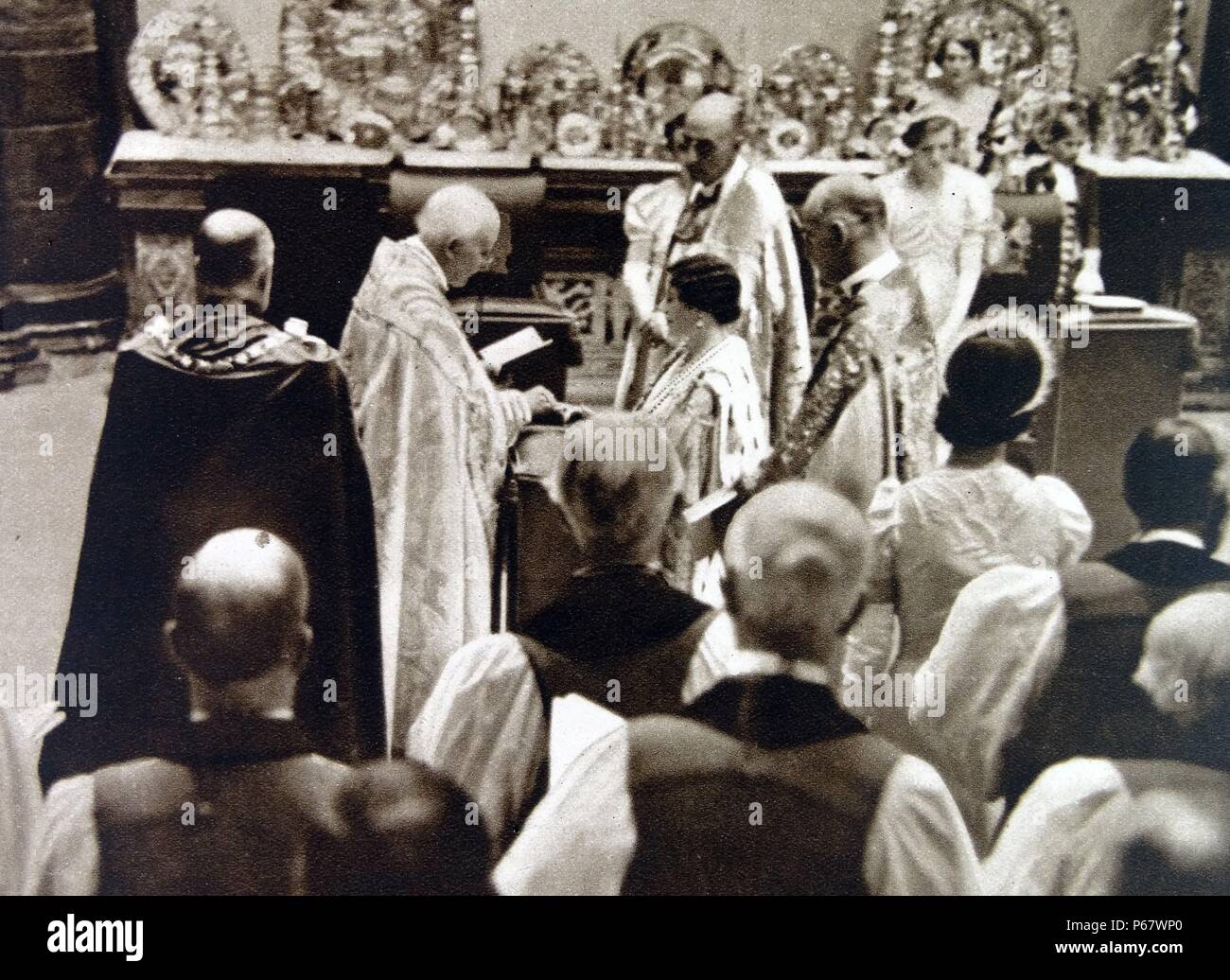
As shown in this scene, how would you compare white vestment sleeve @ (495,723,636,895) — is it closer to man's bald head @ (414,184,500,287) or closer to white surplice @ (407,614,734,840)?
white surplice @ (407,614,734,840)

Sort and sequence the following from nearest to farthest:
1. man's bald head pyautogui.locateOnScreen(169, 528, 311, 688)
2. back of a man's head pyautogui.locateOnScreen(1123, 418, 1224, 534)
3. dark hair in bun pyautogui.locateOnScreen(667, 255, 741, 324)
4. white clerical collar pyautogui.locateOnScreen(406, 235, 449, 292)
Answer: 1. man's bald head pyautogui.locateOnScreen(169, 528, 311, 688)
2. white clerical collar pyautogui.locateOnScreen(406, 235, 449, 292)
3. dark hair in bun pyautogui.locateOnScreen(667, 255, 741, 324)
4. back of a man's head pyautogui.locateOnScreen(1123, 418, 1224, 534)

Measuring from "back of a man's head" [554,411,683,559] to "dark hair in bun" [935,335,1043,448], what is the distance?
0.90 meters

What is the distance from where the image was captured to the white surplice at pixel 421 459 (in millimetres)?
4531

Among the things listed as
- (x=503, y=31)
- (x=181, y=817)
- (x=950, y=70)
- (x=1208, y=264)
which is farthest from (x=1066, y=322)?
(x=181, y=817)

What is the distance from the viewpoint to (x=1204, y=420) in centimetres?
479

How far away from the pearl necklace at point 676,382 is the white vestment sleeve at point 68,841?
2.02 meters

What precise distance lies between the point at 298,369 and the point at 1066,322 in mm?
2361

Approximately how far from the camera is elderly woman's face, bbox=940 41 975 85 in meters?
4.70

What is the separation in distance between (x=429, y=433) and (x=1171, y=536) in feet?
7.68

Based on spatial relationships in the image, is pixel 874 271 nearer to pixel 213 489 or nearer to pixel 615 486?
pixel 615 486

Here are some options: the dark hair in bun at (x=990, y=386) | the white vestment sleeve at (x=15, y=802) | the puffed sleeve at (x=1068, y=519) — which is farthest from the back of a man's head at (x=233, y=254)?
the puffed sleeve at (x=1068, y=519)

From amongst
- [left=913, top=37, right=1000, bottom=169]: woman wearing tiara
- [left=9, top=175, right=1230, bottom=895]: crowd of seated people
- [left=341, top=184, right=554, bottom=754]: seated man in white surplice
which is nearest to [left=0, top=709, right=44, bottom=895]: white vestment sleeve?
[left=9, top=175, right=1230, bottom=895]: crowd of seated people

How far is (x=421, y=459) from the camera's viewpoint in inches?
180

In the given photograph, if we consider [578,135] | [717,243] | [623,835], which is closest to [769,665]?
[623,835]
